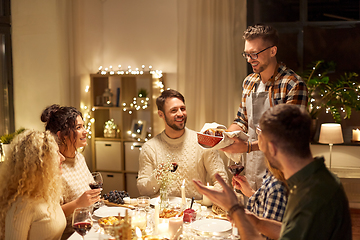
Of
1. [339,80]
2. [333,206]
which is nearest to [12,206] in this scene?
[333,206]

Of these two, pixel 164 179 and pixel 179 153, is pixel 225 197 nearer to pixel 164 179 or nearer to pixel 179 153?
pixel 164 179

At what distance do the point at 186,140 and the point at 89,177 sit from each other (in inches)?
38.6

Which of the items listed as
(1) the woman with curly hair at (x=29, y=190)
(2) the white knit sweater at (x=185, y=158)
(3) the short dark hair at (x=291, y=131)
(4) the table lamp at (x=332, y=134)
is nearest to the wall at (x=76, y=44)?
(2) the white knit sweater at (x=185, y=158)

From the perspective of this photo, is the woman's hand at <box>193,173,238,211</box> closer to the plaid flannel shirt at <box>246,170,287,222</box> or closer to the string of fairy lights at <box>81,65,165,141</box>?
the plaid flannel shirt at <box>246,170,287,222</box>

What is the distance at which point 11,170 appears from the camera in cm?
180

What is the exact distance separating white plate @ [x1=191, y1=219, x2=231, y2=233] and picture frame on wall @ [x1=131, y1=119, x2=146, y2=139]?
249 cm

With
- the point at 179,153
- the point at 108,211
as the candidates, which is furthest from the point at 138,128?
the point at 108,211

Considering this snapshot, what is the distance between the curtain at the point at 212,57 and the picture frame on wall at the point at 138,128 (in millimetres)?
638

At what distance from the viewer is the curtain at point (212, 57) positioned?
4082 millimetres

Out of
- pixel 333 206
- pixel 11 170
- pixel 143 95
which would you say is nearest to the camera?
pixel 333 206

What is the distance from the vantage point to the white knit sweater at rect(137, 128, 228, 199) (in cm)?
309

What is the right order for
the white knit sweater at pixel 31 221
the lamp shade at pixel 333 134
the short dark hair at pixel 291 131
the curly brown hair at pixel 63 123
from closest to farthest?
1. the short dark hair at pixel 291 131
2. the white knit sweater at pixel 31 221
3. the curly brown hair at pixel 63 123
4. the lamp shade at pixel 333 134

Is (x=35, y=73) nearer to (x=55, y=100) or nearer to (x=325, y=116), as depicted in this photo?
(x=55, y=100)

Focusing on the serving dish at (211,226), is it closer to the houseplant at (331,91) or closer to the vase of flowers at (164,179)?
the vase of flowers at (164,179)
